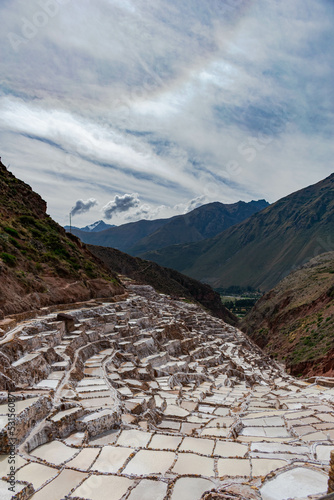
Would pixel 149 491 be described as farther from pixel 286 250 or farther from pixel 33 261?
pixel 286 250

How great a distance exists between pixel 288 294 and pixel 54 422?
55396 millimetres

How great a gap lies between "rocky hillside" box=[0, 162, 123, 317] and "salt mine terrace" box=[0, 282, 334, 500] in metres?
1.88

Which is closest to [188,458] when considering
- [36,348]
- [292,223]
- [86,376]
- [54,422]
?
[54,422]

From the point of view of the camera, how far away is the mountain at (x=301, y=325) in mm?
29625

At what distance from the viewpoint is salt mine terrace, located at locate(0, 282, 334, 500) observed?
5895mm

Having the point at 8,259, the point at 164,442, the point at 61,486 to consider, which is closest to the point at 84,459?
the point at 61,486

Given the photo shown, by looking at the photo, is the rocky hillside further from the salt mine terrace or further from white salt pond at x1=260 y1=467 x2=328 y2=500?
white salt pond at x1=260 y1=467 x2=328 y2=500

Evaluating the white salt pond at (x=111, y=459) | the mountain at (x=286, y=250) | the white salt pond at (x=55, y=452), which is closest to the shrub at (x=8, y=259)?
the white salt pond at (x=55, y=452)

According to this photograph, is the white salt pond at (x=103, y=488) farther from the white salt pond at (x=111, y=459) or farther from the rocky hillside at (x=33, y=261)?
the rocky hillside at (x=33, y=261)

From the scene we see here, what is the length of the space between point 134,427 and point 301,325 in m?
37.5

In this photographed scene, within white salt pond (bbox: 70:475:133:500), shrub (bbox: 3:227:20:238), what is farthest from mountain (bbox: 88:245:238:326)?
white salt pond (bbox: 70:475:133:500)

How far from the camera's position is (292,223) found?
192125mm

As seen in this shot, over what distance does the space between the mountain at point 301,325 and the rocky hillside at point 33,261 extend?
18.7m

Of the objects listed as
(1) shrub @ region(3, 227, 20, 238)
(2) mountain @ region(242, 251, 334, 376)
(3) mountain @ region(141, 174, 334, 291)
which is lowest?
(2) mountain @ region(242, 251, 334, 376)
